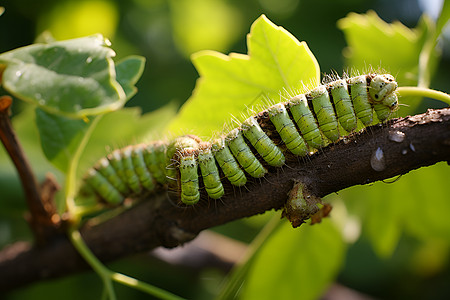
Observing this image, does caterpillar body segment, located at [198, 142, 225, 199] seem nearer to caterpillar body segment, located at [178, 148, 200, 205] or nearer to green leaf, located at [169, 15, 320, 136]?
caterpillar body segment, located at [178, 148, 200, 205]

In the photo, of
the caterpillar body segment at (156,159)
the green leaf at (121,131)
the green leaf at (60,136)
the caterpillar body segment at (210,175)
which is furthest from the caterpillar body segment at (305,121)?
the green leaf at (121,131)

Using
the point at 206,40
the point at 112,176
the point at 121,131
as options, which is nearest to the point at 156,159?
the point at 112,176

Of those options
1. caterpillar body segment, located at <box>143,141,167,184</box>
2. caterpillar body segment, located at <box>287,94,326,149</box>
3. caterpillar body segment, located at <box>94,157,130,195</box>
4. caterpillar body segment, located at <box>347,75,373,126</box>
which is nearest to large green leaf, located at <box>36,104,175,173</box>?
caterpillar body segment, located at <box>94,157,130,195</box>

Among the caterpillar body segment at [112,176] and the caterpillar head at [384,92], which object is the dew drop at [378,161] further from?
the caterpillar body segment at [112,176]

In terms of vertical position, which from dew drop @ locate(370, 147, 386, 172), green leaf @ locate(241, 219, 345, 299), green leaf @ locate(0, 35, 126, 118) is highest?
green leaf @ locate(0, 35, 126, 118)

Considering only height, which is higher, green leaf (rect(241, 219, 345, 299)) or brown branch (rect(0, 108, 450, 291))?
brown branch (rect(0, 108, 450, 291))

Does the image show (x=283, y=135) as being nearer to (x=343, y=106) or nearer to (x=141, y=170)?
(x=343, y=106)
